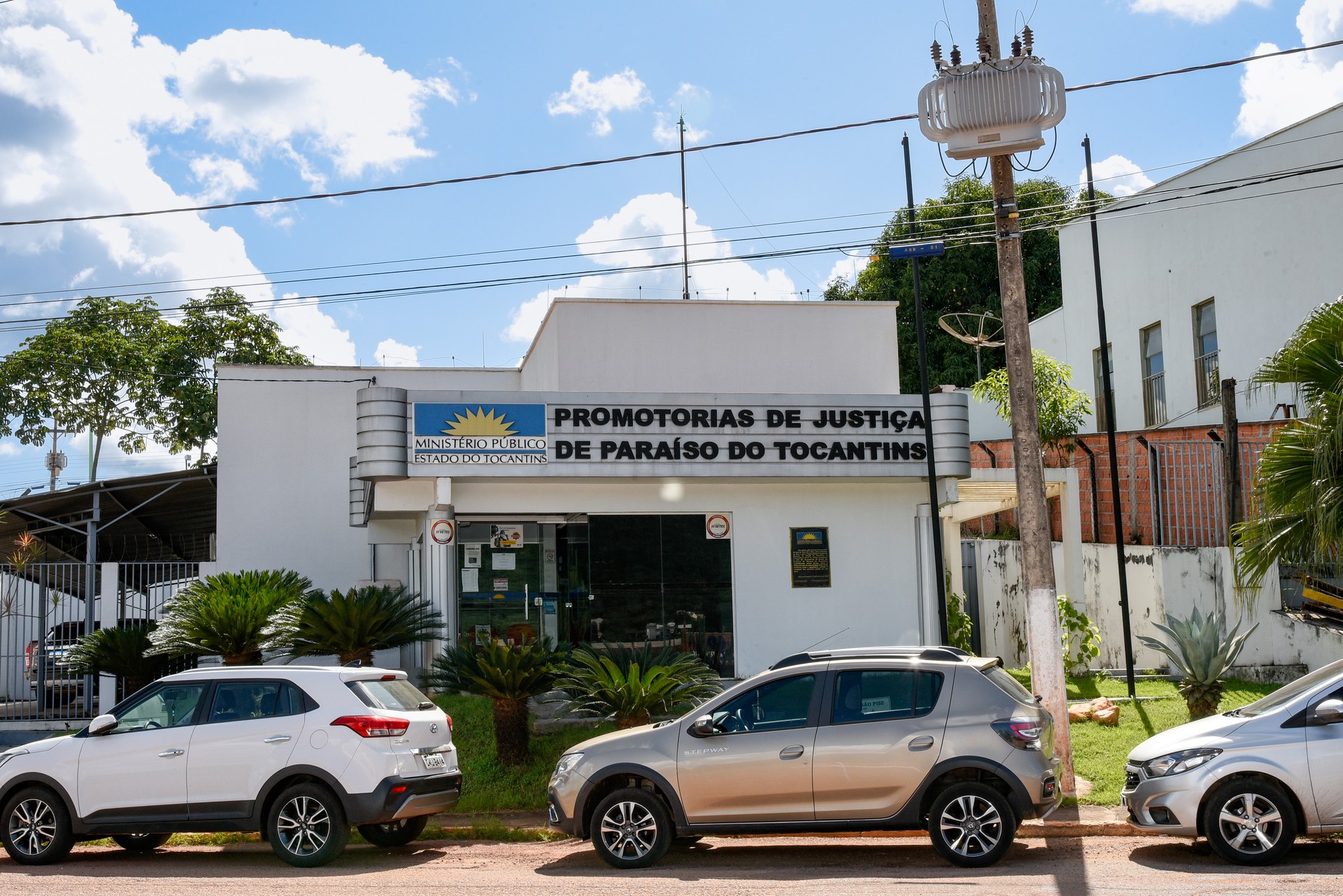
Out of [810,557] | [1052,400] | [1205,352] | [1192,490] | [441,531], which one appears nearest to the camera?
[441,531]

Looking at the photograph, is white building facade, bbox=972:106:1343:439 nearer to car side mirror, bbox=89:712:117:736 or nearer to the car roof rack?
the car roof rack

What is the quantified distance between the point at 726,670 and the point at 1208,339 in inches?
609

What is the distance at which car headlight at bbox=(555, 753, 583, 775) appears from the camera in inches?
384

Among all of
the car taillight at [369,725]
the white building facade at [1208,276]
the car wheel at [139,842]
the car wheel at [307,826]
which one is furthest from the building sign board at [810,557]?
the white building facade at [1208,276]

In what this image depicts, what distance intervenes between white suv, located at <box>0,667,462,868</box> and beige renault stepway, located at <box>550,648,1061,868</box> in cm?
146

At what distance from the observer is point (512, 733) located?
13055mm

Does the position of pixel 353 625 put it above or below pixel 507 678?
above

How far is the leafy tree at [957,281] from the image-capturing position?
133ft

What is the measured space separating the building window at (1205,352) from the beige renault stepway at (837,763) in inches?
725

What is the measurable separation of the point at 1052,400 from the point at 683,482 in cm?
1068

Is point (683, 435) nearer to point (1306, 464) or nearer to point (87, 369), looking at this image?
point (1306, 464)

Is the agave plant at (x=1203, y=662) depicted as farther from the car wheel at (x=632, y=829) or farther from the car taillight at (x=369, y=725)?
the car taillight at (x=369, y=725)

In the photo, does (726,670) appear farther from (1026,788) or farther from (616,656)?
(1026,788)

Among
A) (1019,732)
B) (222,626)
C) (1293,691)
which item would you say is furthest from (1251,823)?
(222,626)
